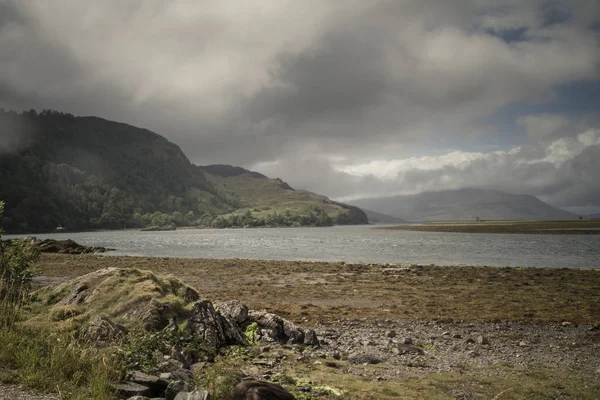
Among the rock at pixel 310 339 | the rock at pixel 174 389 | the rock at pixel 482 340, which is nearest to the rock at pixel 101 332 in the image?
the rock at pixel 174 389

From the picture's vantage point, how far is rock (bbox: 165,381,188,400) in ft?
28.0

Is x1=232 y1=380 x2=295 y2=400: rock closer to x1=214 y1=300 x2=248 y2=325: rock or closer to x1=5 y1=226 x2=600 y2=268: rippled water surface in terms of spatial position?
x1=214 y1=300 x2=248 y2=325: rock

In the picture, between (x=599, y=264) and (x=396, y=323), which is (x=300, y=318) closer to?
(x=396, y=323)

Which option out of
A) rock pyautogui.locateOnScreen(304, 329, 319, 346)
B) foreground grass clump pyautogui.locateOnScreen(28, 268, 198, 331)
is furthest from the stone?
rock pyautogui.locateOnScreen(304, 329, 319, 346)

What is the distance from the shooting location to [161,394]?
9.15m

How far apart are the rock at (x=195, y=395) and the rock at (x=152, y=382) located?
48.6 inches

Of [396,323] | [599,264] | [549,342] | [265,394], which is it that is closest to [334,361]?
[265,394]

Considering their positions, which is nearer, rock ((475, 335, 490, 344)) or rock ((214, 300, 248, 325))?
rock ((475, 335, 490, 344))

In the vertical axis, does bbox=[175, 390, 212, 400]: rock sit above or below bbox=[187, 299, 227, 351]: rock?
above

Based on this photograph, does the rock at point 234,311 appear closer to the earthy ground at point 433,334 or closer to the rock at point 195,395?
the earthy ground at point 433,334

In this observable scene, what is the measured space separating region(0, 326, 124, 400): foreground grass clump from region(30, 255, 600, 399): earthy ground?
16.2ft

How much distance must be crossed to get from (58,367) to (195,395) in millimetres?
3414

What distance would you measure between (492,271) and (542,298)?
18688mm

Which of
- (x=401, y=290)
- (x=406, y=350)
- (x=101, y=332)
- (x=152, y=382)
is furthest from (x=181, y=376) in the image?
(x=401, y=290)
